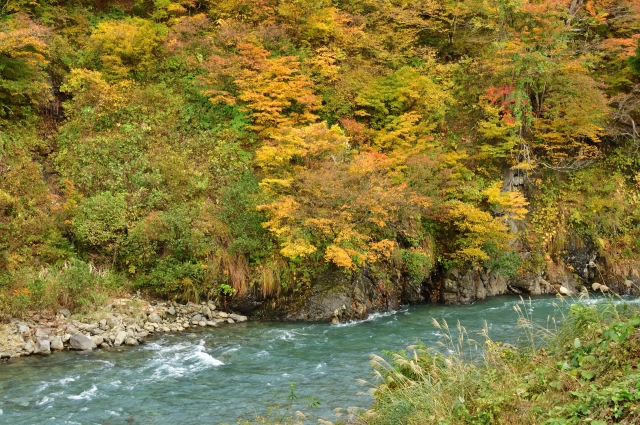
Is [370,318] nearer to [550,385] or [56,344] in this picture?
[56,344]

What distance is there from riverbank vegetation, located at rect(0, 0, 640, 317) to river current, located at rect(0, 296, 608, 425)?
83.4 inches

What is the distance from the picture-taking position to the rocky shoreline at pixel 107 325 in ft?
37.0

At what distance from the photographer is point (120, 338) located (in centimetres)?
1202

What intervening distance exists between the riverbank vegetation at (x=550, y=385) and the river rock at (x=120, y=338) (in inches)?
306

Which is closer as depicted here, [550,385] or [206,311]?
[550,385]

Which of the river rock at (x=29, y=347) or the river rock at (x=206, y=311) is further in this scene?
the river rock at (x=206, y=311)

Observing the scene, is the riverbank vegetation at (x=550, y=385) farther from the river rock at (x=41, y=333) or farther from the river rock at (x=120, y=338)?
the river rock at (x=41, y=333)

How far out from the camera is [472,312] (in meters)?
15.3

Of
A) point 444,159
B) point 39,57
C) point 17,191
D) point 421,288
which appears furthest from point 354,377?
point 39,57

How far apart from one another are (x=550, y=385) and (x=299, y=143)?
38.3 feet

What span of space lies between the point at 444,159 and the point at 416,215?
106 inches

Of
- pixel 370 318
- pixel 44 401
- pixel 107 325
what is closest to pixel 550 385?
pixel 44 401

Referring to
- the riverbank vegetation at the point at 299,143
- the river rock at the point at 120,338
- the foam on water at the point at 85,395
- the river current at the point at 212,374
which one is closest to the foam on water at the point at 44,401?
the river current at the point at 212,374

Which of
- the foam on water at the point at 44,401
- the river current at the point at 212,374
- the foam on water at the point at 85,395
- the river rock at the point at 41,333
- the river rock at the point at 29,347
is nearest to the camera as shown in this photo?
the river current at the point at 212,374
